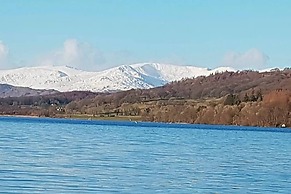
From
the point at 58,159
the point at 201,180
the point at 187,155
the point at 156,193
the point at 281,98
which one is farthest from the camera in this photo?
the point at 281,98

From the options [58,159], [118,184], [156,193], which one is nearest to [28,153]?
[58,159]

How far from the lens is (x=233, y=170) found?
1681 inches

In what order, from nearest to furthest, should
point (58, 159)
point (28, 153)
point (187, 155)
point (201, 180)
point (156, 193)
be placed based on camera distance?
point (156, 193) < point (201, 180) < point (58, 159) < point (28, 153) < point (187, 155)

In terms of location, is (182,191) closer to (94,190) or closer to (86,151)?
(94,190)

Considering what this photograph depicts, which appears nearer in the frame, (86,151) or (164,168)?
(164,168)

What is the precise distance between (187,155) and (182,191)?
22.3 meters

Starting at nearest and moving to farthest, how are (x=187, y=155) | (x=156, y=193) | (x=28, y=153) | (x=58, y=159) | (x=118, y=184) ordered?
(x=156, y=193)
(x=118, y=184)
(x=58, y=159)
(x=28, y=153)
(x=187, y=155)

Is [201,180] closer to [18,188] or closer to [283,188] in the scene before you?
[283,188]

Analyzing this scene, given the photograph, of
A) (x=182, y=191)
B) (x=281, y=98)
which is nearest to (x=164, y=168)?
(x=182, y=191)

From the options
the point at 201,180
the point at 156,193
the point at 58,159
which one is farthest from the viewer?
the point at 58,159

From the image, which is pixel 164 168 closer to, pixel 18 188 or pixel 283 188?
pixel 283 188

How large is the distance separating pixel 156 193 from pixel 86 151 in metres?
24.1

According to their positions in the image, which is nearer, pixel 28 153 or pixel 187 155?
pixel 28 153

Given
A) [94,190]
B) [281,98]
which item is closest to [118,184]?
[94,190]
